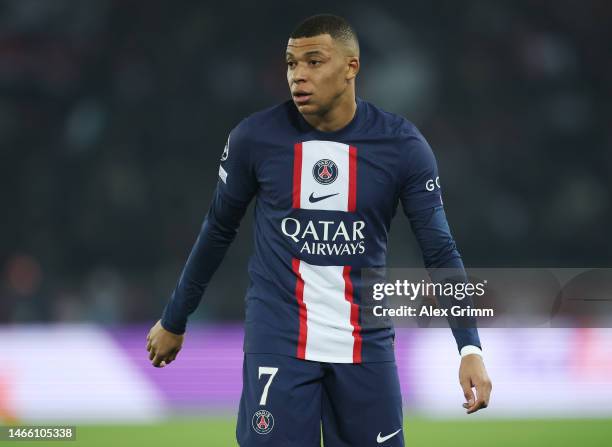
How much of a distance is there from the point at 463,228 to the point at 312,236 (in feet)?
24.9

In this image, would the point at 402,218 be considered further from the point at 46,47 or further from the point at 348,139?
the point at 348,139

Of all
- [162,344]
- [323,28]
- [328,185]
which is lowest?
[162,344]

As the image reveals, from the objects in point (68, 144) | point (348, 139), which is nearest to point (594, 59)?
point (68, 144)

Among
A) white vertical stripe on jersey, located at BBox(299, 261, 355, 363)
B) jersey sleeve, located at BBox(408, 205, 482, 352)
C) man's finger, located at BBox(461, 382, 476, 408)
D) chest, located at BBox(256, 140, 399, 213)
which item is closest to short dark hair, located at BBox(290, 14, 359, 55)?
chest, located at BBox(256, 140, 399, 213)

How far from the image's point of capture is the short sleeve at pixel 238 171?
352cm

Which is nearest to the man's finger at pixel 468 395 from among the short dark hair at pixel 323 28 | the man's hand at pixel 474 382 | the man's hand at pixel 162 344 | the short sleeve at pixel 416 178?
the man's hand at pixel 474 382

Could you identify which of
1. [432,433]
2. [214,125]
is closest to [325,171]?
[432,433]

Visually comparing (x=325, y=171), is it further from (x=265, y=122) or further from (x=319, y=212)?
(x=265, y=122)

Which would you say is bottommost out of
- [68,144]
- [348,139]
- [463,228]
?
[348,139]

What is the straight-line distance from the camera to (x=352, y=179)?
11.5ft

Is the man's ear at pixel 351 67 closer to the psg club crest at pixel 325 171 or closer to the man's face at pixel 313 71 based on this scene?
the man's face at pixel 313 71

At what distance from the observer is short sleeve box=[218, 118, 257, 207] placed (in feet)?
11.6

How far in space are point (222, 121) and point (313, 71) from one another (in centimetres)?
802

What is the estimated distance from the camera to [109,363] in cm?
803
